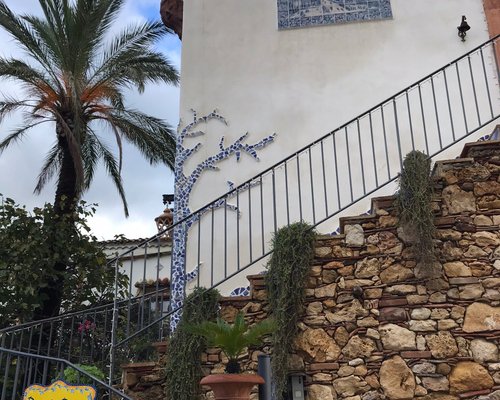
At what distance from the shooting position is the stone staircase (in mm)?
4922

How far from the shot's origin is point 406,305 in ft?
16.9

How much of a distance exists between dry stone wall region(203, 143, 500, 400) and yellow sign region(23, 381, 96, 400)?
3.99 feet

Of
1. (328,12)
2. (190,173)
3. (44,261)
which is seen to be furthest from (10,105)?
(328,12)

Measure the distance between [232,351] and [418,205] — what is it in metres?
2.18

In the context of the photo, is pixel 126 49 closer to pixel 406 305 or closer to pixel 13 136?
pixel 13 136

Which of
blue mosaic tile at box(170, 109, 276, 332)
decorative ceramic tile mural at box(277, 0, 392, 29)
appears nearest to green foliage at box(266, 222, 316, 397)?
blue mosaic tile at box(170, 109, 276, 332)

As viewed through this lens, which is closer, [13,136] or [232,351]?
[232,351]

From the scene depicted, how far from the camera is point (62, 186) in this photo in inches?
349

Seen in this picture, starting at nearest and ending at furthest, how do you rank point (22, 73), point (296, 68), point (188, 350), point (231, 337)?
1. point (231, 337)
2. point (188, 350)
3. point (296, 68)
4. point (22, 73)

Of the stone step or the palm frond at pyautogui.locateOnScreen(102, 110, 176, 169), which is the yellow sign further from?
the palm frond at pyautogui.locateOnScreen(102, 110, 176, 169)

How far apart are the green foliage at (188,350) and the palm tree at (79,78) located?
3453 millimetres

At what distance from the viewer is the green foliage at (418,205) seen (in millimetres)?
5188

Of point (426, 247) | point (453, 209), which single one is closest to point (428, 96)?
point (453, 209)

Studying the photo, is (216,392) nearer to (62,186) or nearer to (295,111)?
(295,111)
